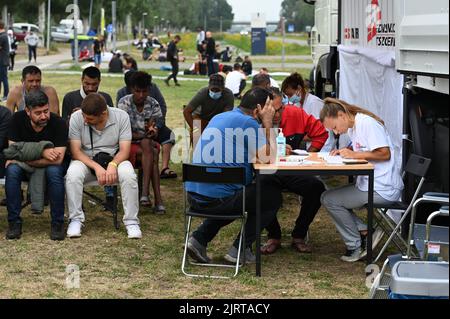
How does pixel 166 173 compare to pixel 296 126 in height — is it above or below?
below

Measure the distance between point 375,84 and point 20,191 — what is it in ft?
11.9

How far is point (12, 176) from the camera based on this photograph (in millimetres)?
7691

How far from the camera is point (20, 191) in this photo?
7750mm

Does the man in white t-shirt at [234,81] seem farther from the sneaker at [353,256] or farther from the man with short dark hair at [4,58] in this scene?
the sneaker at [353,256]

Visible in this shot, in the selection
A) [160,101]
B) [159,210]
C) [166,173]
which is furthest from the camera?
[166,173]

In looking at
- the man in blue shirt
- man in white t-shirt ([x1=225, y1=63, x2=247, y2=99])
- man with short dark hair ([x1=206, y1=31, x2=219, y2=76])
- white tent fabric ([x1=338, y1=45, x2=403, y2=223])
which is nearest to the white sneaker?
the man in blue shirt

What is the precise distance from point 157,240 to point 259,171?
1.66m

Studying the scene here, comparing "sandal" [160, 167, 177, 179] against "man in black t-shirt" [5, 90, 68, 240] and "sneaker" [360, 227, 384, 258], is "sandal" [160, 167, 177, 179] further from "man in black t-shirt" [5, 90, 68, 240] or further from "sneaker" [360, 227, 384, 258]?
"sneaker" [360, 227, 384, 258]

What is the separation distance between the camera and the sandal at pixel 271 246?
730 centimetres

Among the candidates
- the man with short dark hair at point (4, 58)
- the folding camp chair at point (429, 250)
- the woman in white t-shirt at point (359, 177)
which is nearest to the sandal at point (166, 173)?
the woman in white t-shirt at point (359, 177)

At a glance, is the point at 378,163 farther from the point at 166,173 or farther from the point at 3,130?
the point at 166,173

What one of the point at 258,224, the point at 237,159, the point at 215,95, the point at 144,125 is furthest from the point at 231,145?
the point at 215,95
